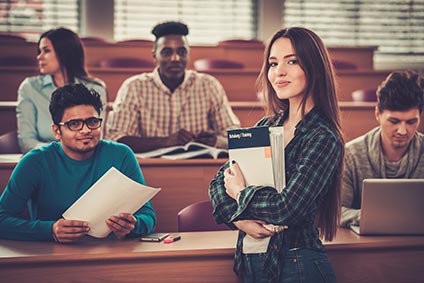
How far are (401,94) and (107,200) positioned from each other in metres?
1.19

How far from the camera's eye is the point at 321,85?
1.78 meters

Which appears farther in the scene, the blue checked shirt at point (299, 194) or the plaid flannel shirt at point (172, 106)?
the plaid flannel shirt at point (172, 106)

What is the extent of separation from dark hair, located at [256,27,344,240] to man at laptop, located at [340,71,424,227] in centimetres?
57

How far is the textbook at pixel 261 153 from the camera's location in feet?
5.54

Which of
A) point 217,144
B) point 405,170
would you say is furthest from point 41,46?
point 405,170

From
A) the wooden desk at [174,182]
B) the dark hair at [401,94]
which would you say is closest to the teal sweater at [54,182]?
the wooden desk at [174,182]

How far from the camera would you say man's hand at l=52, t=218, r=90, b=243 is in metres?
1.92

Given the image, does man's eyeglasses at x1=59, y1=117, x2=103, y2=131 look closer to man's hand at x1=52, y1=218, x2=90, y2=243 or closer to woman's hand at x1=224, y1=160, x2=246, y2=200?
man's hand at x1=52, y1=218, x2=90, y2=243

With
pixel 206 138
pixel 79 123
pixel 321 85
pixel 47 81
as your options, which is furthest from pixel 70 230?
pixel 47 81

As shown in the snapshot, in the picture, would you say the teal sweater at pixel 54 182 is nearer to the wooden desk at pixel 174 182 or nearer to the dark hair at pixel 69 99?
the dark hair at pixel 69 99

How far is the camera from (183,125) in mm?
3504

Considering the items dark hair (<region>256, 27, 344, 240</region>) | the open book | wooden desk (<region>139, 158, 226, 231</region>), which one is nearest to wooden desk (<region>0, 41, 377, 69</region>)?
the open book

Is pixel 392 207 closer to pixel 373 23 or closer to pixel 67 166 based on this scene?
pixel 67 166

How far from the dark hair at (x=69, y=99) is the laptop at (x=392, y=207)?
935mm
